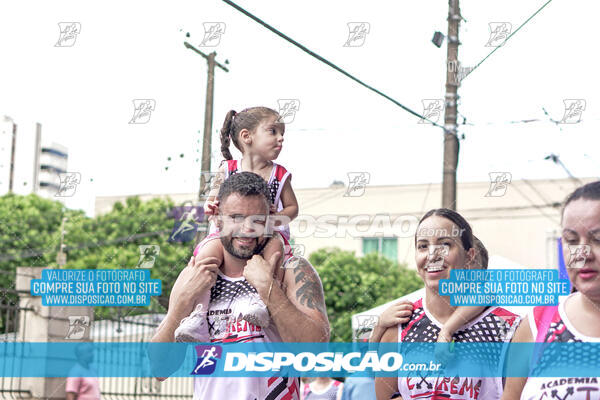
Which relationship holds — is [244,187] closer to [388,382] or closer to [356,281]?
[388,382]

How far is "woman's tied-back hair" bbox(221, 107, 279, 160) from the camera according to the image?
12.2 feet

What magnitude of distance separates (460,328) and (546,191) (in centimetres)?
1593

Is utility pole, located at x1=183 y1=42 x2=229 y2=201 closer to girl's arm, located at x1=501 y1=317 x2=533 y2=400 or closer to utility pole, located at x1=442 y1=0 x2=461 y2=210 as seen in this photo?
utility pole, located at x1=442 y1=0 x2=461 y2=210

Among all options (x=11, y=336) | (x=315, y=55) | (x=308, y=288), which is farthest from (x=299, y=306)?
(x=11, y=336)

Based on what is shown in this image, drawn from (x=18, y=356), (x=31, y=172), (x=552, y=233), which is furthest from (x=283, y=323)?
(x=31, y=172)

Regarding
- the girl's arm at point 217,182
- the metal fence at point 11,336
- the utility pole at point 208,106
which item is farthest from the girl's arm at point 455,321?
the metal fence at point 11,336

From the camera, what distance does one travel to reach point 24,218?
906 inches

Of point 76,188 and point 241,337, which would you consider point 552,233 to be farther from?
point 241,337

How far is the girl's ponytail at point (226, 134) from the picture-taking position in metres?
3.88

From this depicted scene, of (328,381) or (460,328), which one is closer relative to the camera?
(460,328)

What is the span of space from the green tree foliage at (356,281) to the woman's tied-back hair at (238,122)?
11671mm

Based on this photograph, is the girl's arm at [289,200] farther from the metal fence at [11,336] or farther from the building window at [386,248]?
the building window at [386,248]

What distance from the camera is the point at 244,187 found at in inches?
120

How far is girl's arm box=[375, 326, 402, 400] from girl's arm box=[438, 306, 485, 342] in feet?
0.65
